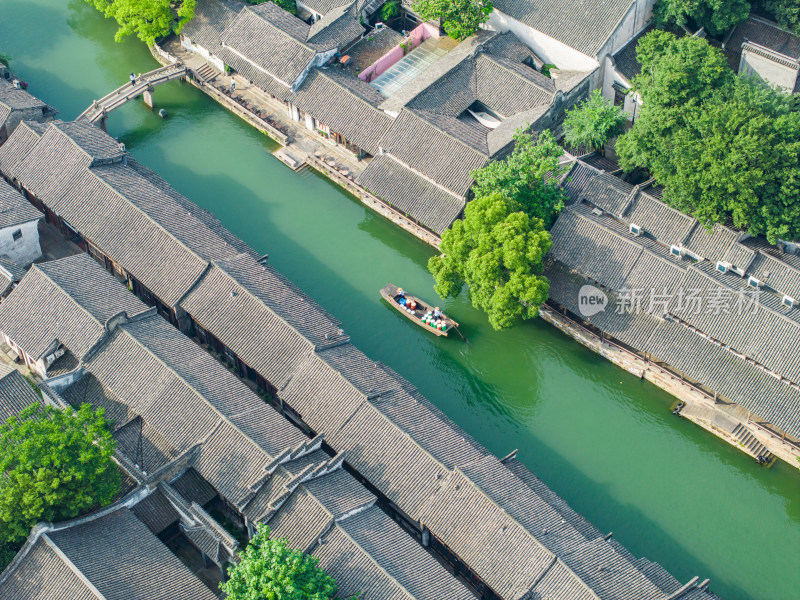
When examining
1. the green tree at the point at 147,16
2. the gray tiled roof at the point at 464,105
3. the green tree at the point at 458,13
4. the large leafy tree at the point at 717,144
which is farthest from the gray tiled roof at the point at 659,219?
the green tree at the point at 147,16

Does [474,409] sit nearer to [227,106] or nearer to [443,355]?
[443,355]

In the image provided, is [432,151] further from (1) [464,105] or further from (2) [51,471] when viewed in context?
(2) [51,471]

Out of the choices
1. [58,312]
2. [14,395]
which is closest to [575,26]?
[58,312]

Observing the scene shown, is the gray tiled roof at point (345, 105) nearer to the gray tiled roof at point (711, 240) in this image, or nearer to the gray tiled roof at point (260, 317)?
the gray tiled roof at point (260, 317)

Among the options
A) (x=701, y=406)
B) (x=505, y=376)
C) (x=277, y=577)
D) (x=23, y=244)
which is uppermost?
(x=701, y=406)

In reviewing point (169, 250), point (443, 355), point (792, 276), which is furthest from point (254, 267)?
point (792, 276)

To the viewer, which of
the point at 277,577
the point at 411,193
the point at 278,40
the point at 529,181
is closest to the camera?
the point at 277,577

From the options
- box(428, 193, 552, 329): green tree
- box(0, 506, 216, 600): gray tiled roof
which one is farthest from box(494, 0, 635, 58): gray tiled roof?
box(0, 506, 216, 600): gray tiled roof
